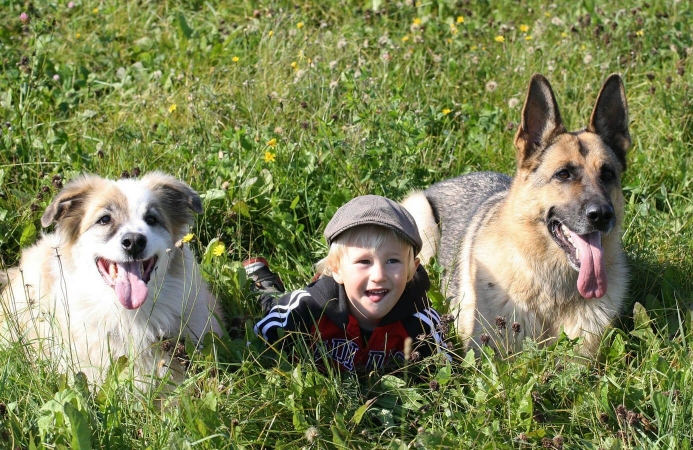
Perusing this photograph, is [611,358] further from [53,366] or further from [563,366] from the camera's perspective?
[53,366]

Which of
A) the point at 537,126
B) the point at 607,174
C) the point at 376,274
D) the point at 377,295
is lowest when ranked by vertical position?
the point at 377,295

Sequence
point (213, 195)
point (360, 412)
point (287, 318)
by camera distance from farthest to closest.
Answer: point (213, 195) < point (287, 318) < point (360, 412)

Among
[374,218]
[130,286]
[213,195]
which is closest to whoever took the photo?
[130,286]

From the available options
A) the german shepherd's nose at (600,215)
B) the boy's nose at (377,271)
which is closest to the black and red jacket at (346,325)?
the boy's nose at (377,271)

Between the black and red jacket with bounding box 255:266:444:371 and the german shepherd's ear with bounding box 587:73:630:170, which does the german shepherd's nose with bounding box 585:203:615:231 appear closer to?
the german shepherd's ear with bounding box 587:73:630:170

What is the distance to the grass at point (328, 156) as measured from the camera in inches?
125

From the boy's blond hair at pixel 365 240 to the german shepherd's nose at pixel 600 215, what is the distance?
2.86ft

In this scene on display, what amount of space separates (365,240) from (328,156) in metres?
1.46

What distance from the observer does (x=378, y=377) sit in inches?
143

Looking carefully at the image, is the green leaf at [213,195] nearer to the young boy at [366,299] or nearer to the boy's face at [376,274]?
the young boy at [366,299]

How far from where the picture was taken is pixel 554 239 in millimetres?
3920

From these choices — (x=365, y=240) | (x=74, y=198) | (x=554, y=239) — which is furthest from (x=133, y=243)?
(x=554, y=239)

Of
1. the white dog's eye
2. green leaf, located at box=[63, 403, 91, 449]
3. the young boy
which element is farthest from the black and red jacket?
green leaf, located at box=[63, 403, 91, 449]

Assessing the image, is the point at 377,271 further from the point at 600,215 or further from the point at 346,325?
the point at 600,215
